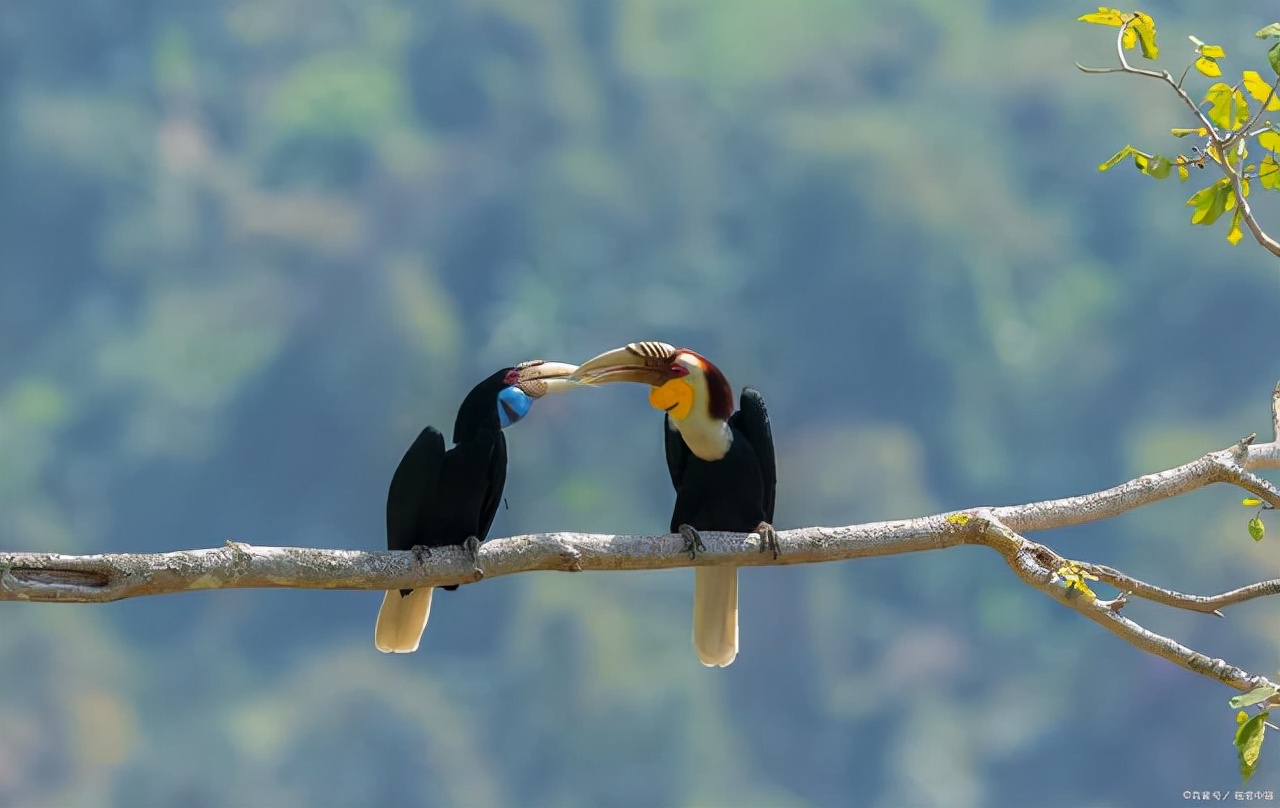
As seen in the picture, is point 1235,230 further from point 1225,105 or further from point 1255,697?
point 1255,697

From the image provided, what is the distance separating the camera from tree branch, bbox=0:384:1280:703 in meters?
2.96

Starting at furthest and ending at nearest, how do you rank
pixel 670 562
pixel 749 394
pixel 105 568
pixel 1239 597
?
pixel 749 394 < pixel 670 562 < pixel 1239 597 < pixel 105 568

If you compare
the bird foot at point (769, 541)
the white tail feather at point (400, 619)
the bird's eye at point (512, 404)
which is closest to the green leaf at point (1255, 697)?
the bird foot at point (769, 541)

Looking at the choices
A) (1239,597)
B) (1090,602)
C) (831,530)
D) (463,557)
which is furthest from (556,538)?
(1239,597)

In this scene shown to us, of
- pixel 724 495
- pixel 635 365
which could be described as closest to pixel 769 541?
pixel 724 495

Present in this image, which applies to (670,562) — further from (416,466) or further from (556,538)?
(416,466)

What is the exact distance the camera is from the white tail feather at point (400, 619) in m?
4.02

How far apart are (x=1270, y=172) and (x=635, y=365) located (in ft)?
5.33

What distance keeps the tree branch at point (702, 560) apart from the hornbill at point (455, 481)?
0.38 m

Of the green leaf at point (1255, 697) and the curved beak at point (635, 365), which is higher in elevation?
the curved beak at point (635, 365)

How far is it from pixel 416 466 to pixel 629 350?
65 centimetres

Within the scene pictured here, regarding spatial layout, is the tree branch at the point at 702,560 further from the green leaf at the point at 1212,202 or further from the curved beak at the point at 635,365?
the green leaf at the point at 1212,202

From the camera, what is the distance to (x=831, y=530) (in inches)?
137

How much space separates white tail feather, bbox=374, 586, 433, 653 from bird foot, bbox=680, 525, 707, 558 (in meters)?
0.89
